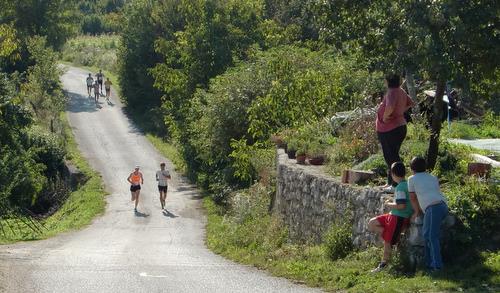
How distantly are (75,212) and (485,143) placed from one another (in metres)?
16.0

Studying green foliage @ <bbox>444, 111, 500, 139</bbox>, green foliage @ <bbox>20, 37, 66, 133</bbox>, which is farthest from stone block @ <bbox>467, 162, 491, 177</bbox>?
green foliage @ <bbox>20, 37, 66, 133</bbox>

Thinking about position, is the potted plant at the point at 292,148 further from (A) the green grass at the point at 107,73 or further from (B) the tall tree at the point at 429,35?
(A) the green grass at the point at 107,73

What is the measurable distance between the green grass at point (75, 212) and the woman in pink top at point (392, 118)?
1186 centimetres

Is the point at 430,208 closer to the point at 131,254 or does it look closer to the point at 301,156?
the point at 301,156

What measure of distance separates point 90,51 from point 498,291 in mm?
65403

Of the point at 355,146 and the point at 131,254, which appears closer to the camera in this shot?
the point at 355,146

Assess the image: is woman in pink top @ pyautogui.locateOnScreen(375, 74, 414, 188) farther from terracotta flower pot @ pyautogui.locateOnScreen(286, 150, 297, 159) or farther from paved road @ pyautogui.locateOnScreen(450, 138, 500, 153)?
terracotta flower pot @ pyautogui.locateOnScreen(286, 150, 297, 159)

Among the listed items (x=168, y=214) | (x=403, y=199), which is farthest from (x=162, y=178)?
(x=403, y=199)

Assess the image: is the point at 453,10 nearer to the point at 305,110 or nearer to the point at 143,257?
the point at 143,257

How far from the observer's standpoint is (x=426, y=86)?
23.0 meters

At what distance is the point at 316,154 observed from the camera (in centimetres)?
1778

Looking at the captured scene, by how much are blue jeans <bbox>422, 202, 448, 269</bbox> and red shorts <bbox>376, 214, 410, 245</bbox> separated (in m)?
0.51

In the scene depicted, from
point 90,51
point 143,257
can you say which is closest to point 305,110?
point 143,257

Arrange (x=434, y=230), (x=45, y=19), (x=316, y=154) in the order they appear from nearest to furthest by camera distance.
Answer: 1. (x=434, y=230)
2. (x=316, y=154)
3. (x=45, y=19)
